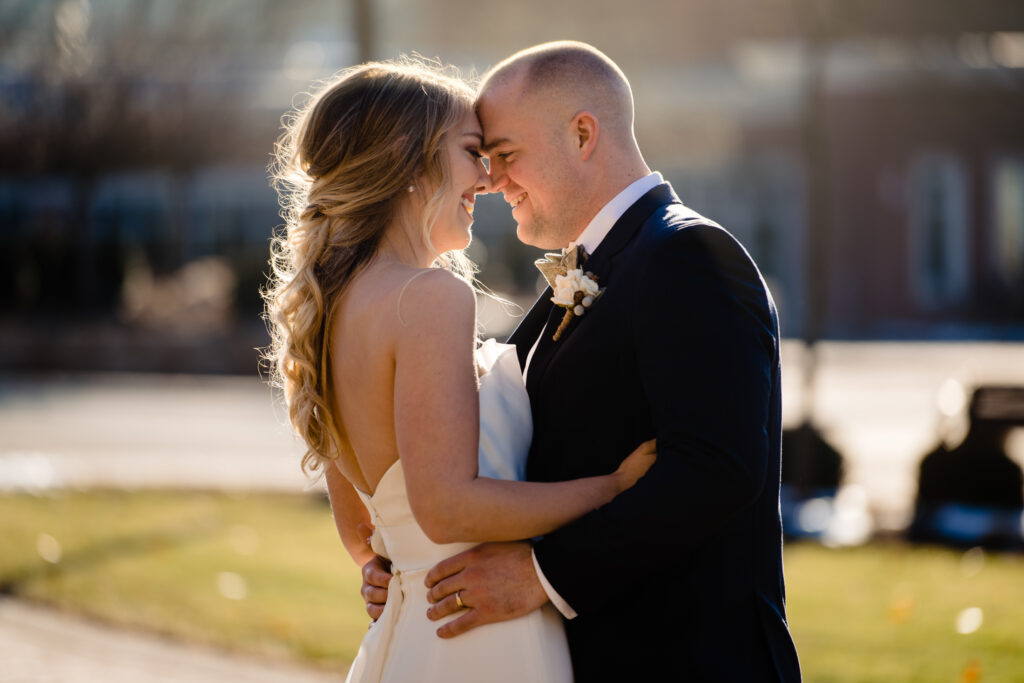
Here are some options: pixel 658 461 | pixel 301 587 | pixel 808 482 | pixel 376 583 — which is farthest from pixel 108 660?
pixel 808 482

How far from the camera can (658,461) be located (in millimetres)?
2447

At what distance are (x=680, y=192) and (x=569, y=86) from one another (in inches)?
1187

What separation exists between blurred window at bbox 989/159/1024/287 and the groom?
31.0 m

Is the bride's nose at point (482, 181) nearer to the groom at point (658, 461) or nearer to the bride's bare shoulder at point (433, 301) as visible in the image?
the groom at point (658, 461)

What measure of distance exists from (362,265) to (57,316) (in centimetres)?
2997

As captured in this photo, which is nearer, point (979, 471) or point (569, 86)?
point (569, 86)

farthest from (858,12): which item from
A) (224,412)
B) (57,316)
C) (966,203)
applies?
(57,316)

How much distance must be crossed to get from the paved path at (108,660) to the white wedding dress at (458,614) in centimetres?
308

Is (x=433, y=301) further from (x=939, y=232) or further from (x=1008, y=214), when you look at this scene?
(x=1008, y=214)

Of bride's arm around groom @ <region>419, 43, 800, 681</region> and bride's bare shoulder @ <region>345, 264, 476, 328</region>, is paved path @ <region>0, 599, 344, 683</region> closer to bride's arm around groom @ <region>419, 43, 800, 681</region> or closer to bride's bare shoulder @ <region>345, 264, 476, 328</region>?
bride's arm around groom @ <region>419, 43, 800, 681</region>

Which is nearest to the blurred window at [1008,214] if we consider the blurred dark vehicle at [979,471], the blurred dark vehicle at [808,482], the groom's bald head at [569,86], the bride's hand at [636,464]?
the blurred dark vehicle at [808,482]

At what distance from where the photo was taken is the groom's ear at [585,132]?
297cm

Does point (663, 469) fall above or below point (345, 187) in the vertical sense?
below

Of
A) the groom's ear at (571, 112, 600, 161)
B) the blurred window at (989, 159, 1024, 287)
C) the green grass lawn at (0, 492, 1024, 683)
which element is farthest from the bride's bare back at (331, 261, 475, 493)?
the blurred window at (989, 159, 1024, 287)
